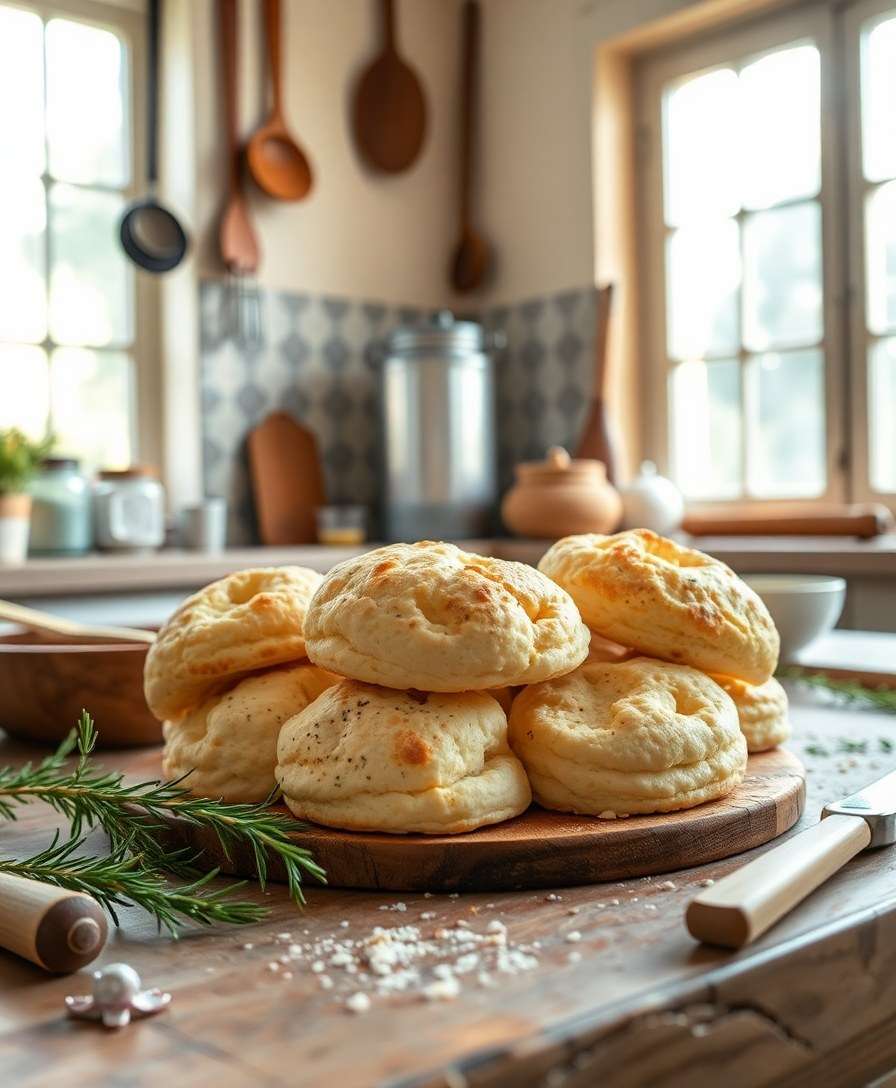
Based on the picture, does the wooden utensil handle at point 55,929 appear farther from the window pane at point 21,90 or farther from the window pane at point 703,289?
the window pane at point 703,289

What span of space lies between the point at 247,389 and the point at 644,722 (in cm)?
289

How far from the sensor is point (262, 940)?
1.69ft

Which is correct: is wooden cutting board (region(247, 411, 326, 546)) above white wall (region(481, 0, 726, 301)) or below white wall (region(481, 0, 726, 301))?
below

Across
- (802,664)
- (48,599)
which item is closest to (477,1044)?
(802,664)

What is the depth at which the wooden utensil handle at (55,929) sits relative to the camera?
0.48m

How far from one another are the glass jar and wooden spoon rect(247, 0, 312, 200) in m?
1.07

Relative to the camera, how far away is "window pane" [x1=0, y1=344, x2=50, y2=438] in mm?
3035

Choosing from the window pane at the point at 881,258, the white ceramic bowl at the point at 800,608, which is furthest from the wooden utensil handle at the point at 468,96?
the white ceramic bowl at the point at 800,608

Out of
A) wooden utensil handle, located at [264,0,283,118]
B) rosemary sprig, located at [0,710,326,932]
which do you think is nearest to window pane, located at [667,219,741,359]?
wooden utensil handle, located at [264,0,283,118]

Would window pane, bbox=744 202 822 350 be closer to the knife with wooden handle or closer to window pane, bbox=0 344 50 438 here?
window pane, bbox=0 344 50 438

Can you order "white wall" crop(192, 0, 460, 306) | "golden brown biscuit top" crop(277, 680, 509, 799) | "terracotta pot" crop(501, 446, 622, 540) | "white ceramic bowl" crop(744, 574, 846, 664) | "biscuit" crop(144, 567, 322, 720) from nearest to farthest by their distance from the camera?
"golden brown biscuit top" crop(277, 680, 509, 799) → "biscuit" crop(144, 567, 322, 720) → "white ceramic bowl" crop(744, 574, 846, 664) → "terracotta pot" crop(501, 446, 622, 540) → "white wall" crop(192, 0, 460, 306)

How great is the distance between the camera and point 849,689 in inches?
44.9

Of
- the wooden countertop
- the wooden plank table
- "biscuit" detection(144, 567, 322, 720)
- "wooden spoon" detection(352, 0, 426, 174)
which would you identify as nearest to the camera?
the wooden plank table

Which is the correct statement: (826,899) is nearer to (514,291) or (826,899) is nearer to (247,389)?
(247,389)
